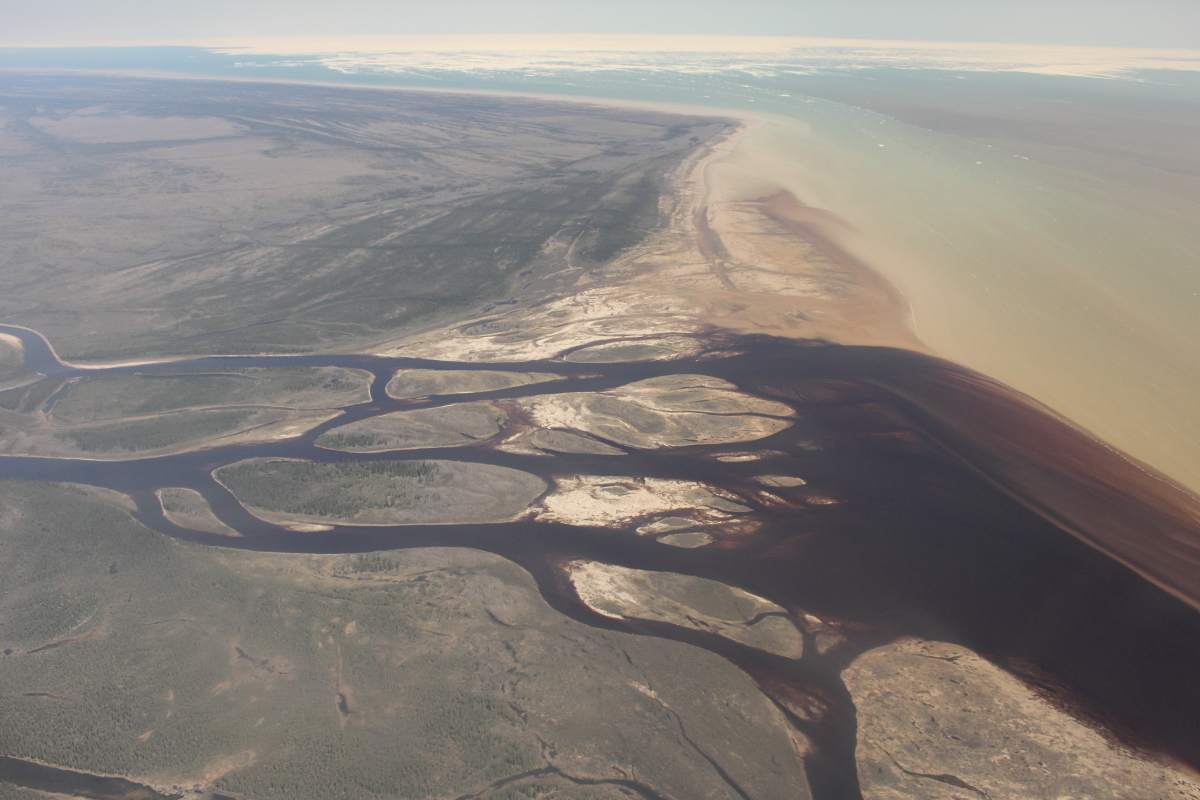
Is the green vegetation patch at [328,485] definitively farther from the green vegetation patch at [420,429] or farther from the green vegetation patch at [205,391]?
the green vegetation patch at [205,391]

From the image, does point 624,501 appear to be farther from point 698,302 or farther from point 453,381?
point 698,302

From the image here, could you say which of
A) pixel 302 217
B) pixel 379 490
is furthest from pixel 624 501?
pixel 302 217

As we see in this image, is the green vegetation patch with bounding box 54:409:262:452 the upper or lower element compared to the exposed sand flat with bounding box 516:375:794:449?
lower

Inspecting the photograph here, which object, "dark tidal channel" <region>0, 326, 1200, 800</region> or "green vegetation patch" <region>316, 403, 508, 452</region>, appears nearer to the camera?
"dark tidal channel" <region>0, 326, 1200, 800</region>

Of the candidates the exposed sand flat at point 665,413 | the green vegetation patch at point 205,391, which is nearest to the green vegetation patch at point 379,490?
the exposed sand flat at point 665,413

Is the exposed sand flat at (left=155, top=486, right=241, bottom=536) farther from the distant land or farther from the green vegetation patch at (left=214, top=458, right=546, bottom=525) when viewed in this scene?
the green vegetation patch at (left=214, top=458, right=546, bottom=525)

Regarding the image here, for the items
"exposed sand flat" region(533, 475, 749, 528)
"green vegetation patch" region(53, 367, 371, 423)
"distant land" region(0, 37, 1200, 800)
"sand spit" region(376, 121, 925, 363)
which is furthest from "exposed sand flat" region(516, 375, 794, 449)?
"green vegetation patch" region(53, 367, 371, 423)

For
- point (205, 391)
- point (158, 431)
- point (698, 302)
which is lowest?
point (158, 431)
